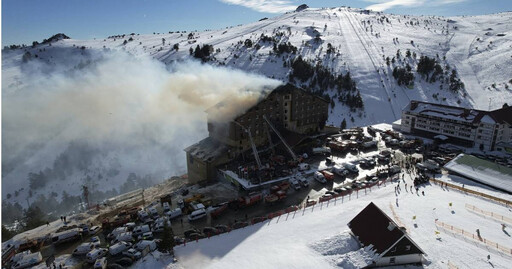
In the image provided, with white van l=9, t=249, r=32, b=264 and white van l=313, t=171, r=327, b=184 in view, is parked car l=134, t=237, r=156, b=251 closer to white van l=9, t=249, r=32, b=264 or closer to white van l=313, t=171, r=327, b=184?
white van l=9, t=249, r=32, b=264

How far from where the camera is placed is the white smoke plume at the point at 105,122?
92.1 m

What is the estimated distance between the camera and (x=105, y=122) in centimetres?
11131

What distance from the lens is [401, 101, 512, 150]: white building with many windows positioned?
57.4 meters

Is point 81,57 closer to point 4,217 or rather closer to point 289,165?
point 4,217

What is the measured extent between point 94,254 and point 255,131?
32568mm

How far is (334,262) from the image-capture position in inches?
1121

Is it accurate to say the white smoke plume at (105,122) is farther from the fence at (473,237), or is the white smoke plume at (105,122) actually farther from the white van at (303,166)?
the fence at (473,237)

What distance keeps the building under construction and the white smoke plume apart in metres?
Result: 24.2

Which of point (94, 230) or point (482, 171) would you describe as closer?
point (94, 230)

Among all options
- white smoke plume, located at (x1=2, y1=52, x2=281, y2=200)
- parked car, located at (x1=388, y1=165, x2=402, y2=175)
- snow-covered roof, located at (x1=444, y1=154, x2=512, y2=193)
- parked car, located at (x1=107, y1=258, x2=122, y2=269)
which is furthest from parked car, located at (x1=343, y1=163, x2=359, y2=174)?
white smoke plume, located at (x1=2, y1=52, x2=281, y2=200)

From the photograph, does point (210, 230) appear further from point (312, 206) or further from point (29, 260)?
point (29, 260)

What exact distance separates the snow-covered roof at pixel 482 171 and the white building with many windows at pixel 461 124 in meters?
10.3

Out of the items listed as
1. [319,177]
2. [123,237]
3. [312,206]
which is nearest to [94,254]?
[123,237]

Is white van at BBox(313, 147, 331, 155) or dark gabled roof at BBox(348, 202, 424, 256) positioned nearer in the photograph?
dark gabled roof at BBox(348, 202, 424, 256)
